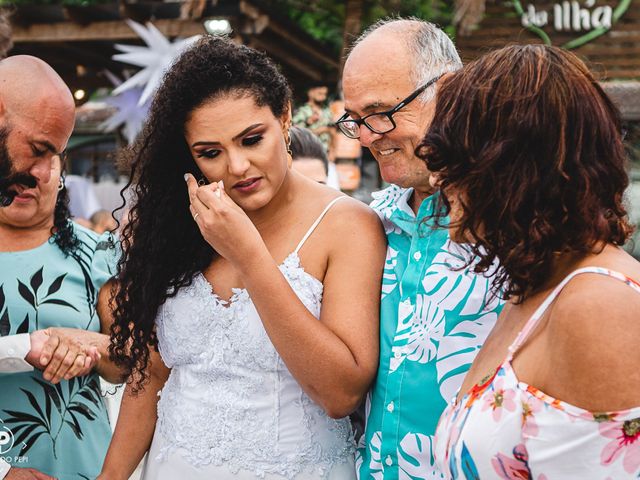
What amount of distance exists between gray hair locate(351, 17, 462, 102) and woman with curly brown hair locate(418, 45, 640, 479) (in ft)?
2.75

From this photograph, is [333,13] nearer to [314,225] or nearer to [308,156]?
[308,156]

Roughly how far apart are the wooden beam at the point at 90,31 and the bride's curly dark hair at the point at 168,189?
5.99 meters

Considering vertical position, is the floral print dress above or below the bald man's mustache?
above

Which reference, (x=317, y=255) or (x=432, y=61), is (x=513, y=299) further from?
(x=432, y=61)

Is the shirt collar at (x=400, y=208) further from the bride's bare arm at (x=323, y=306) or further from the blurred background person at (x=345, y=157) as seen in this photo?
the blurred background person at (x=345, y=157)

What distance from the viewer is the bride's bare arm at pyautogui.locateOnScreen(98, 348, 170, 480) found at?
252 centimetres

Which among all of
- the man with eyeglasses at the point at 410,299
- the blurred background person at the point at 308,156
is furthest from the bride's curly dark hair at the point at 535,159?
the blurred background person at the point at 308,156

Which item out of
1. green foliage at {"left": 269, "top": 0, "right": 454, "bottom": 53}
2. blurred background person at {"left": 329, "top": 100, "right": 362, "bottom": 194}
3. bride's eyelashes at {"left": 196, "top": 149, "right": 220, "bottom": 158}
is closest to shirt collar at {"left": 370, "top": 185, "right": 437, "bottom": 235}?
bride's eyelashes at {"left": 196, "top": 149, "right": 220, "bottom": 158}

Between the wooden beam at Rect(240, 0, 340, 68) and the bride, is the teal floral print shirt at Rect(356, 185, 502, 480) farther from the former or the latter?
the wooden beam at Rect(240, 0, 340, 68)

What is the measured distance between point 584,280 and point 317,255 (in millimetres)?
977

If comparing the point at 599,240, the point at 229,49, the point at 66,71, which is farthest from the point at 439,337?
the point at 66,71

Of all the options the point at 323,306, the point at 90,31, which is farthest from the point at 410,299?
the point at 90,31

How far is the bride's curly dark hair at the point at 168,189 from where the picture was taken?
228 centimetres

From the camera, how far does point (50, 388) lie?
2.85 m
